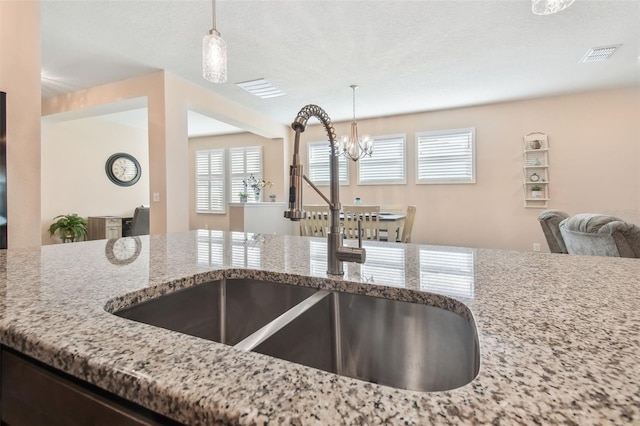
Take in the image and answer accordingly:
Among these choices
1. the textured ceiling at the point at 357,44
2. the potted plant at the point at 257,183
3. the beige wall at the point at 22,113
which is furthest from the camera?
the potted plant at the point at 257,183

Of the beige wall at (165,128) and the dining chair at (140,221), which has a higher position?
the beige wall at (165,128)

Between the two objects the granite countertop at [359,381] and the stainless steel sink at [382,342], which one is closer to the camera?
the granite countertop at [359,381]

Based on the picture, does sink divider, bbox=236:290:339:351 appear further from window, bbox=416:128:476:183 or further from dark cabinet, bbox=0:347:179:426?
window, bbox=416:128:476:183

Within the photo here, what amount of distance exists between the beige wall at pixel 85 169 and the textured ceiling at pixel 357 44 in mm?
1141

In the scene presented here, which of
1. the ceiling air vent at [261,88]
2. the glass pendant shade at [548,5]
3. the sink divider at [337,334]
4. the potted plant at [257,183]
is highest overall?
the ceiling air vent at [261,88]

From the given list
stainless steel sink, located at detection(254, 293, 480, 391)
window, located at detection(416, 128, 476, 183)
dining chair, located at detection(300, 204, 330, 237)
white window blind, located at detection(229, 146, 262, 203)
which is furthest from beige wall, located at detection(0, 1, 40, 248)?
window, located at detection(416, 128, 476, 183)

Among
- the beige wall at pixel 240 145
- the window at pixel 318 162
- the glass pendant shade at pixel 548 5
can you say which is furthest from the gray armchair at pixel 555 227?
the beige wall at pixel 240 145

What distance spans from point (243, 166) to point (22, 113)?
4911 millimetres

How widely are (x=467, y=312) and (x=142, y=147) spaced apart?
7.45 meters

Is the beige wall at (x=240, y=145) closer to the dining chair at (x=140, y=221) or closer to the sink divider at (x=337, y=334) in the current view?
the dining chair at (x=140, y=221)

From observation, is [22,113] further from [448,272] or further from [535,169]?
[535,169]

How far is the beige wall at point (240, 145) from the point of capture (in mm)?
6395

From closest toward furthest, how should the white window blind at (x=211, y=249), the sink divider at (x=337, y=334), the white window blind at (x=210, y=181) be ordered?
the sink divider at (x=337, y=334), the white window blind at (x=211, y=249), the white window blind at (x=210, y=181)

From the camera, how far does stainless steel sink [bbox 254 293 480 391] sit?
63 centimetres
